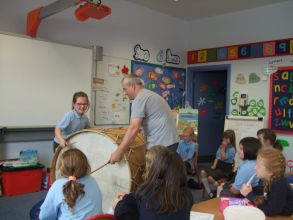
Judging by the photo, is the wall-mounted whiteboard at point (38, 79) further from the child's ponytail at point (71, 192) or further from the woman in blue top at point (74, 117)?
the child's ponytail at point (71, 192)

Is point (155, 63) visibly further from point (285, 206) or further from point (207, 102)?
point (285, 206)

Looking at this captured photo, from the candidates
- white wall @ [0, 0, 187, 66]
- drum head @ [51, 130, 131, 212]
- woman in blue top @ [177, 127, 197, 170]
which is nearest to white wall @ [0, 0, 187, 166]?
white wall @ [0, 0, 187, 66]

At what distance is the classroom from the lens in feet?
12.0

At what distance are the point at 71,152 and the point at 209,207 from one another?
0.80 meters

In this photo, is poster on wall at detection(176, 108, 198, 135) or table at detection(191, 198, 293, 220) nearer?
table at detection(191, 198, 293, 220)

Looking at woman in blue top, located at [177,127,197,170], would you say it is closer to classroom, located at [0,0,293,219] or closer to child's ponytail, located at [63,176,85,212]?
classroom, located at [0,0,293,219]

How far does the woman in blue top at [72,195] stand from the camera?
1455 millimetres

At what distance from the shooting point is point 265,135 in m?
3.54

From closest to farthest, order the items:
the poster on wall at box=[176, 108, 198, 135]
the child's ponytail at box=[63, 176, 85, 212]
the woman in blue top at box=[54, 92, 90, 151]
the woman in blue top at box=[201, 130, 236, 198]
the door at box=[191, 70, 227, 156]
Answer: the child's ponytail at box=[63, 176, 85, 212] < the woman in blue top at box=[54, 92, 90, 151] < the woman in blue top at box=[201, 130, 236, 198] < the poster on wall at box=[176, 108, 198, 135] < the door at box=[191, 70, 227, 156]

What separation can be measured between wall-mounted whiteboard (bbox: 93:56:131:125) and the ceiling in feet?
3.53

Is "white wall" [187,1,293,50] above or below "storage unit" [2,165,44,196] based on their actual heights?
above

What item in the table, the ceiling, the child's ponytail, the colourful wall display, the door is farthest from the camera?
the door

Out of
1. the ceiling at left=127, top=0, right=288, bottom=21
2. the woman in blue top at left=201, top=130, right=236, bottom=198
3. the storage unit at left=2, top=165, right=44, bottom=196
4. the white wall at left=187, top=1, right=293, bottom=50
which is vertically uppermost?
the ceiling at left=127, top=0, right=288, bottom=21

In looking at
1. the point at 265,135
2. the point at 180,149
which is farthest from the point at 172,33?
the point at 265,135
